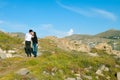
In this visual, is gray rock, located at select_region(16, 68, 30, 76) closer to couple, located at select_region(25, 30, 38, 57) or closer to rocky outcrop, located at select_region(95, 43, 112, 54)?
couple, located at select_region(25, 30, 38, 57)

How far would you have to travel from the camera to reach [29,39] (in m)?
35.3

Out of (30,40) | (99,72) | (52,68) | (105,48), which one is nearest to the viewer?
(52,68)

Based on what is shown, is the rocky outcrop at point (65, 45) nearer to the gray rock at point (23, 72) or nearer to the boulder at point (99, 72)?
the boulder at point (99, 72)

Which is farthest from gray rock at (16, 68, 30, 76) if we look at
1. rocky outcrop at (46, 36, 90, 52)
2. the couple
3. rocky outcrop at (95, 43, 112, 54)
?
rocky outcrop at (95, 43, 112, 54)

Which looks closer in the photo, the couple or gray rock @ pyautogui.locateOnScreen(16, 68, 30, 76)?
gray rock @ pyautogui.locateOnScreen(16, 68, 30, 76)

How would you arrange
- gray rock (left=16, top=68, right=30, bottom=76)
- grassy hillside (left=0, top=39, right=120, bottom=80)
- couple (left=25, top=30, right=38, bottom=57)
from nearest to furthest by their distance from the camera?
gray rock (left=16, top=68, right=30, bottom=76)
grassy hillside (left=0, top=39, right=120, bottom=80)
couple (left=25, top=30, right=38, bottom=57)

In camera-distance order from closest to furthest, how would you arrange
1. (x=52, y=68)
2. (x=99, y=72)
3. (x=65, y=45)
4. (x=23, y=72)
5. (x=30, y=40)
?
(x=23, y=72)
(x=52, y=68)
(x=99, y=72)
(x=30, y=40)
(x=65, y=45)

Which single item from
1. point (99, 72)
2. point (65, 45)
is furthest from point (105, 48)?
point (99, 72)

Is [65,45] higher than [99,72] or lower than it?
higher

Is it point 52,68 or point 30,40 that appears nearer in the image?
point 52,68

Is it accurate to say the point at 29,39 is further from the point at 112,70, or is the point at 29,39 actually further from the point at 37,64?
the point at 112,70

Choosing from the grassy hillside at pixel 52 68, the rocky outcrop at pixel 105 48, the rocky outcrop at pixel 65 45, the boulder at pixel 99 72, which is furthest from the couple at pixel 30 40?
the rocky outcrop at pixel 105 48

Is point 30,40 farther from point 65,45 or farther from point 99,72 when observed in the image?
point 65,45

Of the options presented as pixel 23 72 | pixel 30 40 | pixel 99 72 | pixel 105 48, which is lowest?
pixel 99 72
